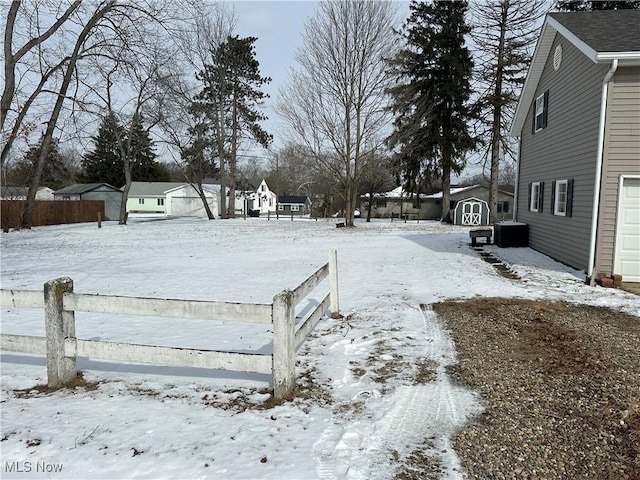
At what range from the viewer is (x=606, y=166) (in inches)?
342

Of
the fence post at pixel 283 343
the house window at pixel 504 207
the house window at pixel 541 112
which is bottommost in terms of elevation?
the fence post at pixel 283 343

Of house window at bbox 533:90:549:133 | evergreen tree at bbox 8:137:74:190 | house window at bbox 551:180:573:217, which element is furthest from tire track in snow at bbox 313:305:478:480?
evergreen tree at bbox 8:137:74:190

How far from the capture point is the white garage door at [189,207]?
1975 inches

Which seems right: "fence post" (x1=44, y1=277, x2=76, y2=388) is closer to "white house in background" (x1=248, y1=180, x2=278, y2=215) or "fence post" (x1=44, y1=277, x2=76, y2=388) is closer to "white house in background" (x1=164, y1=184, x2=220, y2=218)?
"white house in background" (x1=164, y1=184, x2=220, y2=218)

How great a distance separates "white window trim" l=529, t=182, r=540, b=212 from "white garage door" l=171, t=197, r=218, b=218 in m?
40.9

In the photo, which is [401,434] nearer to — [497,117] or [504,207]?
[497,117]

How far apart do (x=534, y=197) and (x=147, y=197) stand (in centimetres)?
5376

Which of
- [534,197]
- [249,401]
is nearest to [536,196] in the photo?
[534,197]

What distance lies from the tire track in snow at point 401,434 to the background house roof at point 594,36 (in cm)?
806

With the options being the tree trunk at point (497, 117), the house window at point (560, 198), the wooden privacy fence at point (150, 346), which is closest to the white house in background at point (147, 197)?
the tree trunk at point (497, 117)

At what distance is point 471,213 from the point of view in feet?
101

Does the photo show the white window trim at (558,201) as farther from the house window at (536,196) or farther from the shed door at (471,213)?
the shed door at (471,213)

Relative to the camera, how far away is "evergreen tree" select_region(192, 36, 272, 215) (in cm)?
3606

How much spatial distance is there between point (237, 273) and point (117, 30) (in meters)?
11.7
